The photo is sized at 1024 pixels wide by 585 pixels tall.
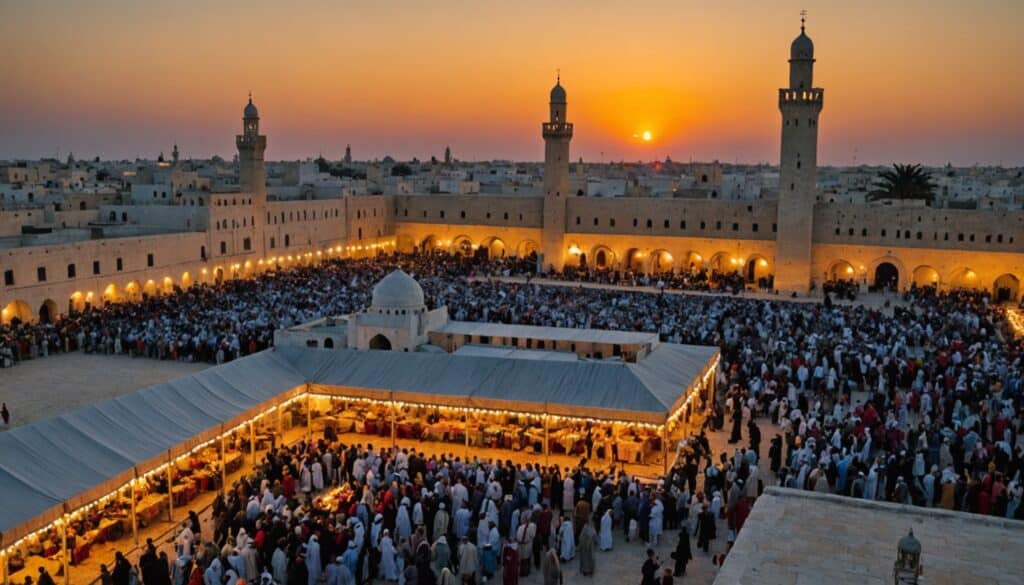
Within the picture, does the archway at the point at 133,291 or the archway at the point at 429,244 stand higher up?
the archway at the point at 429,244

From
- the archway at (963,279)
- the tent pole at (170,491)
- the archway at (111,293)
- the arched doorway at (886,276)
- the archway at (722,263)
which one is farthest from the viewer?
the archway at (722,263)

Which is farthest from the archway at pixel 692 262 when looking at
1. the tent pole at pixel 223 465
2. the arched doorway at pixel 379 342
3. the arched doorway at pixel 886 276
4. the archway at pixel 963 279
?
the tent pole at pixel 223 465

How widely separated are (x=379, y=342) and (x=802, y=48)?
78.1ft

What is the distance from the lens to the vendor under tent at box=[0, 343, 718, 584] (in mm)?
11055

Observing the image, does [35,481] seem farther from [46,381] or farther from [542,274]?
[542,274]

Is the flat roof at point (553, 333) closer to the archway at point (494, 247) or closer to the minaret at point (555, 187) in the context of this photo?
the minaret at point (555, 187)

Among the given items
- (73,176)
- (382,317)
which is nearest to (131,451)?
(382,317)

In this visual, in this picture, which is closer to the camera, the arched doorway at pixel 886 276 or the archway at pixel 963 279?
the archway at pixel 963 279

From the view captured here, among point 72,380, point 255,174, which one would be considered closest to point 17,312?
point 72,380

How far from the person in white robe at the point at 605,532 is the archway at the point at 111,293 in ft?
78.9

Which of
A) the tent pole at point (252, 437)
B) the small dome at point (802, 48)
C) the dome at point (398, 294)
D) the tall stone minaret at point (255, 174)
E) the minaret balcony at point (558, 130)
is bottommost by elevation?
the tent pole at point (252, 437)

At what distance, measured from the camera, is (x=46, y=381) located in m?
20.4

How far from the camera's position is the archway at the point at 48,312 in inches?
1105

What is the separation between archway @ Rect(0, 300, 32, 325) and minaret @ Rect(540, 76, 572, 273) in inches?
874
